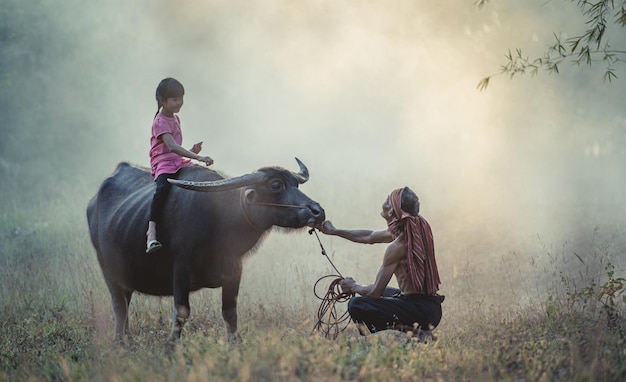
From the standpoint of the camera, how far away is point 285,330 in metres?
6.32

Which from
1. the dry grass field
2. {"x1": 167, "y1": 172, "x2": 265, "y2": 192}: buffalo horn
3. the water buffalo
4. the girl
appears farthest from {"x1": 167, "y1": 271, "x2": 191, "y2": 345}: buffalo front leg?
{"x1": 167, "y1": 172, "x2": 265, "y2": 192}: buffalo horn

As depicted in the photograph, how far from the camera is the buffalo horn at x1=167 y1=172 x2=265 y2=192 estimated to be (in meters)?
6.17

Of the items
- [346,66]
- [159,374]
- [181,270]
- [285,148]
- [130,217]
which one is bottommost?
[159,374]

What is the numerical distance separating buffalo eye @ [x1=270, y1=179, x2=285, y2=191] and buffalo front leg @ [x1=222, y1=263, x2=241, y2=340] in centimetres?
76

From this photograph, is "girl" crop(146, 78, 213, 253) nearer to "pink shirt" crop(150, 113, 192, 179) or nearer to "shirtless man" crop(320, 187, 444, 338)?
"pink shirt" crop(150, 113, 192, 179)

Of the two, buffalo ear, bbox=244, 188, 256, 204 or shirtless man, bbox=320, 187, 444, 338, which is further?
buffalo ear, bbox=244, 188, 256, 204

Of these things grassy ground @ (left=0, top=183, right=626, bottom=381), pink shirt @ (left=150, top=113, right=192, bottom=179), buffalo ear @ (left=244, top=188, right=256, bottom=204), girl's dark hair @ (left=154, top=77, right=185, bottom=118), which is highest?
girl's dark hair @ (left=154, top=77, right=185, bottom=118)

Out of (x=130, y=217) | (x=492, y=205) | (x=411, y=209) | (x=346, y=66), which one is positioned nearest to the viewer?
(x=411, y=209)

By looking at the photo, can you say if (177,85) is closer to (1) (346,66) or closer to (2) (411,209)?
(2) (411,209)

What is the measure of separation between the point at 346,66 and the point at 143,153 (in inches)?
331

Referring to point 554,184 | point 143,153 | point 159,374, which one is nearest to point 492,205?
point 554,184

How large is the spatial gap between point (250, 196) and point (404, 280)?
1.47 meters

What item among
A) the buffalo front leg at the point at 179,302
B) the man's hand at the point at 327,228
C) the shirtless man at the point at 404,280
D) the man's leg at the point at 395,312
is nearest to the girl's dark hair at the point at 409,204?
the shirtless man at the point at 404,280

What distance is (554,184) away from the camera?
1855cm
